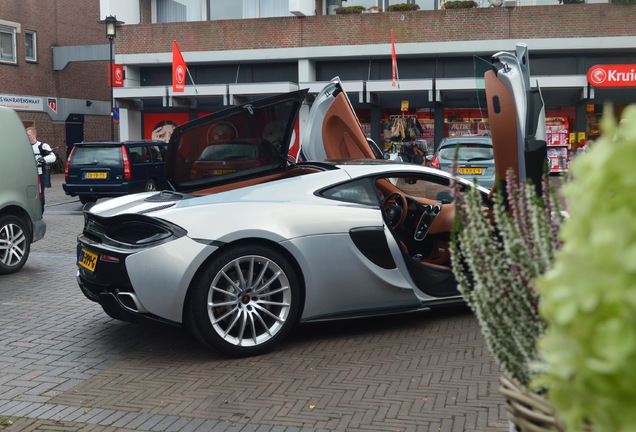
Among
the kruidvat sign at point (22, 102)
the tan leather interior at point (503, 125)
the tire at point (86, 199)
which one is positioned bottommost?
the tire at point (86, 199)

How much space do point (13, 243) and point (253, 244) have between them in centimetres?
496

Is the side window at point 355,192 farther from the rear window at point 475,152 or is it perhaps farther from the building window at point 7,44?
the building window at point 7,44

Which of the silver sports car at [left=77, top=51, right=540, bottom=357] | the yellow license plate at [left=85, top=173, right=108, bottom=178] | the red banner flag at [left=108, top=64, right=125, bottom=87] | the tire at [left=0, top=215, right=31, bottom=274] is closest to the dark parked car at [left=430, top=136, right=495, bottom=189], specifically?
the yellow license plate at [left=85, top=173, right=108, bottom=178]

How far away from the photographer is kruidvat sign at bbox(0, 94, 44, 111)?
34375 millimetres

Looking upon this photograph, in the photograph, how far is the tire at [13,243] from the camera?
9.04m

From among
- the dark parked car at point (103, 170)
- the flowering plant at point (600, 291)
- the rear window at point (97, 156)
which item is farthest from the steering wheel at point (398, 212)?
the rear window at point (97, 156)

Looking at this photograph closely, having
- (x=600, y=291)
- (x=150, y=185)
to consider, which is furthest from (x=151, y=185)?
(x=600, y=291)

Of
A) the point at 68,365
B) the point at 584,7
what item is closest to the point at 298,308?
the point at 68,365

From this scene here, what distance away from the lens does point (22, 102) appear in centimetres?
3556

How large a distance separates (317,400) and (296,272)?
4.21 ft

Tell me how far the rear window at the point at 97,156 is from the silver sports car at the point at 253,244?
11836 millimetres

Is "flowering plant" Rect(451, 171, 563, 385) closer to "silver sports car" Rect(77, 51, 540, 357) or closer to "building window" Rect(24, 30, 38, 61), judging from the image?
"silver sports car" Rect(77, 51, 540, 357)

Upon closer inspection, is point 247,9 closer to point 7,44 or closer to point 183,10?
point 183,10

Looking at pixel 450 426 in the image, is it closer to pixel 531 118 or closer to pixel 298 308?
pixel 298 308
